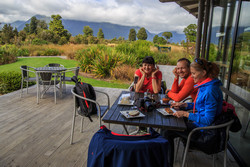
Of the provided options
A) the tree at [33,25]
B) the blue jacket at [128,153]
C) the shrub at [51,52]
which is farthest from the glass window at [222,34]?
the tree at [33,25]

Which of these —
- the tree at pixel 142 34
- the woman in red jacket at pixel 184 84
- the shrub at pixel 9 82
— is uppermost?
the tree at pixel 142 34

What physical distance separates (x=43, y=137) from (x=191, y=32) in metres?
13.5

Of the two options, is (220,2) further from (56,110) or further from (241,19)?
(56,110)

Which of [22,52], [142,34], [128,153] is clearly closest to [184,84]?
[128,153]

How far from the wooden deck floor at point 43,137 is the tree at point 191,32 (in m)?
12.0

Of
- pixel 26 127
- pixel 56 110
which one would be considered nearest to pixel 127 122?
pixel 26 127

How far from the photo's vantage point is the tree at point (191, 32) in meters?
13.3

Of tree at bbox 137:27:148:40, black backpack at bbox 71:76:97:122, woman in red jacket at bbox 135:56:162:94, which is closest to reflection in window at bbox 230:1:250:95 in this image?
woman in red jacket at bbox 135:56:162:94

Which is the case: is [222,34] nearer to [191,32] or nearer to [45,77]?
[45,77]

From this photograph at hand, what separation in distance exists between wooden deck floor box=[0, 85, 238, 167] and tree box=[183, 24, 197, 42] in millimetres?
11970

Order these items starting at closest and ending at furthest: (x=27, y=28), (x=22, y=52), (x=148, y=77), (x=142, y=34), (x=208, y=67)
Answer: (x=208, y=67) → (x=148, y=77) → (x=22, y=52) → (x=142, y=34) → (x=27, y=28)

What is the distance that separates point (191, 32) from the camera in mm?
13445

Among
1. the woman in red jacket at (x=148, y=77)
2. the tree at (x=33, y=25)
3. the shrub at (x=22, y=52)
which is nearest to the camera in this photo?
the woman in red jacket at (x=148, y=77)

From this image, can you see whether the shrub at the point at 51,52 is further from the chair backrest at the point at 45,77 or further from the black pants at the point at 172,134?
the black pants at the point at 172,134
